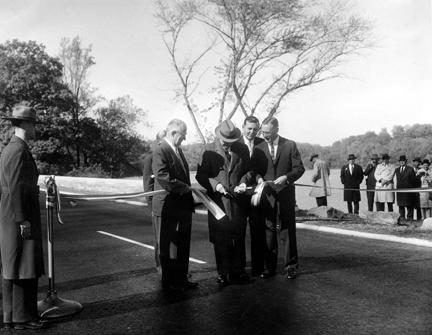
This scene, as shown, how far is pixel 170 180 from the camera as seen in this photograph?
5.64 meters

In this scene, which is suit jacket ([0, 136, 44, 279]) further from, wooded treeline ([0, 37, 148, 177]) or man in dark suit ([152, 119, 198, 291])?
wooded treeline ([0, 37, 148, 177])

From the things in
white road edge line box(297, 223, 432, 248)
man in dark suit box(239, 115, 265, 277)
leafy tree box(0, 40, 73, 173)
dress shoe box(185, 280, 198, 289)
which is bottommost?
dress shoe box(185, 280, 198, 289)

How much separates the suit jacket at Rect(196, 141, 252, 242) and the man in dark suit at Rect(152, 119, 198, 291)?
0.34m

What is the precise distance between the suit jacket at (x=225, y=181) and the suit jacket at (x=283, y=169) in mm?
362

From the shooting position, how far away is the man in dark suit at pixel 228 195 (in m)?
6.05

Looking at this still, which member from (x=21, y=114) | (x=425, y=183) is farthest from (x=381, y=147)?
(x=21, y=114)

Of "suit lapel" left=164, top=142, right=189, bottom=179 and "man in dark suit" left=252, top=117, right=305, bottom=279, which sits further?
"man in dark suit" left=252, top=117, right=305, bottom=279

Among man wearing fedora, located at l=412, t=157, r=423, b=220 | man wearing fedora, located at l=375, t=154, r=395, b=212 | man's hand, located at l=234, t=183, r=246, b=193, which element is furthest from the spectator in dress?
man's hand, located at l=234, t=183, r=246, b=193

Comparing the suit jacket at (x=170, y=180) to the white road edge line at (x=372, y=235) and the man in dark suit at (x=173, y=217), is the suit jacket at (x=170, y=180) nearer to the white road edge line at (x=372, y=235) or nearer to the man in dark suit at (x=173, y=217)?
the man in dark suit at (x=173, y=217)

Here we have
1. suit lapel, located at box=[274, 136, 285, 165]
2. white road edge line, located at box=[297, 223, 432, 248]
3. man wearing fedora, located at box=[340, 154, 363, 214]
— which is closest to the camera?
suit lapel, located at box=[274, 136, 285, 165]

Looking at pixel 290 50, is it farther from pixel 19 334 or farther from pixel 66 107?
pixel 66 107

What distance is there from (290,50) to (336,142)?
52.3ft

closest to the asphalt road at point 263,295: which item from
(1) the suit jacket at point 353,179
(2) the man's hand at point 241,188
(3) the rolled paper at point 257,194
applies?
(3) the rolled paper at point 257,194

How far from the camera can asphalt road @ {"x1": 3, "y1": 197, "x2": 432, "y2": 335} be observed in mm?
4492
